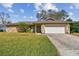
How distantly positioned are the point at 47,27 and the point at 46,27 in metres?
0.09

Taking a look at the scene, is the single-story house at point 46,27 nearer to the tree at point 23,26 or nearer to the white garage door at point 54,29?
the white garage door at point 54,29

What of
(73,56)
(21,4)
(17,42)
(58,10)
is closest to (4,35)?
(17,42)

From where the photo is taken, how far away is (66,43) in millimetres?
9984

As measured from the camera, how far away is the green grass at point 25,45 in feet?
27.8

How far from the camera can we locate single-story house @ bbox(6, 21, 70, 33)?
10742mm

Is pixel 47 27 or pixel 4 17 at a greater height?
pixel 4 17

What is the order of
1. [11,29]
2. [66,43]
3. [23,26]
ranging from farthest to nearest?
[11,29]
[23,26]
[66,43]

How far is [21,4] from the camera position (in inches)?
389

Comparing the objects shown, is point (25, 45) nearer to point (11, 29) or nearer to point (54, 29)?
point (11, 29)

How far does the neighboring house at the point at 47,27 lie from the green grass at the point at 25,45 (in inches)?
14.9

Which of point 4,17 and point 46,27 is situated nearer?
point 4,17

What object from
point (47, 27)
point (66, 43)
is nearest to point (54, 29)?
point (47, 27)

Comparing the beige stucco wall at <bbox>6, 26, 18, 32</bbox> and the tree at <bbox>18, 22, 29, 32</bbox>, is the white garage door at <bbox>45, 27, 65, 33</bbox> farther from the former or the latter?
the beige stucco wall at <bbox>6, 26, 18, 32</bbox>

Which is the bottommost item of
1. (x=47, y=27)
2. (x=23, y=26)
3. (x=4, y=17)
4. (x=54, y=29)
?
(x=54, y=29)
